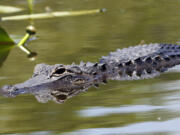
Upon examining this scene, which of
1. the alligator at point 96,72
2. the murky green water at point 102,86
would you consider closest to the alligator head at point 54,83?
the alligator at point 96,72

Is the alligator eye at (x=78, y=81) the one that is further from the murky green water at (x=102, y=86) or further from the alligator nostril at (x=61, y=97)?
the alligator nostril at (x=61, y=97)

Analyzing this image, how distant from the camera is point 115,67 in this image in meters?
5.66

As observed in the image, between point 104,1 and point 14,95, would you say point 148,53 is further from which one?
point 104,1

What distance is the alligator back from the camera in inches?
215

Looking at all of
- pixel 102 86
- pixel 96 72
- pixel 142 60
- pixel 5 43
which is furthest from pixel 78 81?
pixel 5 43

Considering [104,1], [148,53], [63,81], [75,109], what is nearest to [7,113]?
[75,109]

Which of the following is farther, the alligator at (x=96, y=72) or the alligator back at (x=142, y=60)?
the alligator back at (x=142, y=60)

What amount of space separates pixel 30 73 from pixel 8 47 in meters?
1.50

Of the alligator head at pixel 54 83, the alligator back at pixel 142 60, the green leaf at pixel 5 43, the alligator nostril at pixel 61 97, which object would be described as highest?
the green leaf at pixel 5 43

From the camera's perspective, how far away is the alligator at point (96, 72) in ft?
15.8

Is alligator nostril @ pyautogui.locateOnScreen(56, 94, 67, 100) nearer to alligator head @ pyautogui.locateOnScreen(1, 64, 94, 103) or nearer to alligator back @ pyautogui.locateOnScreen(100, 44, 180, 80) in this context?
alligator head @ pyautogui.locateOnScreen(1, 64, 94, 103)

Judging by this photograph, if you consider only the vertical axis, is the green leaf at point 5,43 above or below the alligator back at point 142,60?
above

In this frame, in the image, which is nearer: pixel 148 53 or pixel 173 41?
pixel 148 53

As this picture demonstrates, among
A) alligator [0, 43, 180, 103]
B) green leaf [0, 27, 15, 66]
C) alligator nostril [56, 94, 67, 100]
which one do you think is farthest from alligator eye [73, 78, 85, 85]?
green leaf [0, 27, 15, 66]
